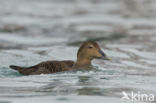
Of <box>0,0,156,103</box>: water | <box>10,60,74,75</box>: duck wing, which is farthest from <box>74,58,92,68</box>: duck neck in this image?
<box>10,60,74,75</box>: duck wing

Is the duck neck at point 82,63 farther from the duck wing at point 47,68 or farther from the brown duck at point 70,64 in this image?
the duck wing at point 47,68

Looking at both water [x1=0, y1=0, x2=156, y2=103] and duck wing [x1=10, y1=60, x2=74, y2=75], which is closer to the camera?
water [x1=0, y1=0, x2=156, y2=103]

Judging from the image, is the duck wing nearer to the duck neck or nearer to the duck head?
the duck neck

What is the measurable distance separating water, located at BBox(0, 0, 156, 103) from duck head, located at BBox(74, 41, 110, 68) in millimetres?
240

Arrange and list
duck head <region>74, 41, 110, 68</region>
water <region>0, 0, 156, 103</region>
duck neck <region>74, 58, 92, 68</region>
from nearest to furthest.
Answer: water <region>0, 0, 156, 103</region> → duck head <region>74, 41, 110, 68</region> → duck neck <region>74, 58, 92, 68</region>

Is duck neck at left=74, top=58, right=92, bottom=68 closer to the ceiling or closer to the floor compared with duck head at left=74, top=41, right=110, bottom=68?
closer to the floor

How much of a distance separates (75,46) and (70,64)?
4.51 metres

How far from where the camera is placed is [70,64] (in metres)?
11.0

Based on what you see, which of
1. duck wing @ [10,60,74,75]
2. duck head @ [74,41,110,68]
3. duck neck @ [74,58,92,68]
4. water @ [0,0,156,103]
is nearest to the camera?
water @ [0,0,156,103]

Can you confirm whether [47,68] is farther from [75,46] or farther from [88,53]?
[75,46]

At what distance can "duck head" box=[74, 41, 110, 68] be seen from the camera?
10.8 m

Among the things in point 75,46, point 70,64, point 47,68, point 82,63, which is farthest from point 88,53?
point 75,46

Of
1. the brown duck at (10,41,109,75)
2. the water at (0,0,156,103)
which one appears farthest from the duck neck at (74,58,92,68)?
the water at (0,0,156,103)

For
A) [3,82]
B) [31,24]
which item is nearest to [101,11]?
[31,24]
